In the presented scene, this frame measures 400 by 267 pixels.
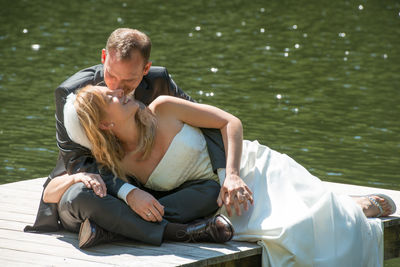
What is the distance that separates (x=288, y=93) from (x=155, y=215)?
30.0 feet

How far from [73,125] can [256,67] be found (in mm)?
10968

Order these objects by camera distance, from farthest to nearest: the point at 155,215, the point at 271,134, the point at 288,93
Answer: the point at 288,93 < the point at 271,134 < the point at 155,215

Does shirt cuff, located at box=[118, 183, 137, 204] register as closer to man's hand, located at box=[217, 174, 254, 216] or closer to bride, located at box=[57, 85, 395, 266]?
bride, located at box=[57, 85, 395, 266]

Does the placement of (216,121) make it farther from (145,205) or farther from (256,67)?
(256,67)

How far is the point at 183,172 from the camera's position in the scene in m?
4.87

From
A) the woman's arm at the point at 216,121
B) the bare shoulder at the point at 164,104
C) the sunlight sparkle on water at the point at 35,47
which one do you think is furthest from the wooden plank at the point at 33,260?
the sunlight sparkle on water at the point at 35,47

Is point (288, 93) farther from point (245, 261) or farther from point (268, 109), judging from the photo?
point (245, 261)

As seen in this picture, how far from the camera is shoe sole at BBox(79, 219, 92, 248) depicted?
4410 millimetres

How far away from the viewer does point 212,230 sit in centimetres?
456

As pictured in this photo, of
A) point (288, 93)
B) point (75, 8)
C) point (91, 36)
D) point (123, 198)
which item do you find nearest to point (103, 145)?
point (123, 198)

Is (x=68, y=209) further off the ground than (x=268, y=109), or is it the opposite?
(x=68, y=209)

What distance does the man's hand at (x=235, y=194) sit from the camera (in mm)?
4625

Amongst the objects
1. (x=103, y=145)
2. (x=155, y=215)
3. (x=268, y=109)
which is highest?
(x=103, y=145)

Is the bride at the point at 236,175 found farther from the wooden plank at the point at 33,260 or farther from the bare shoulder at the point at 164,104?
the wooden plank at the point at 33,260
